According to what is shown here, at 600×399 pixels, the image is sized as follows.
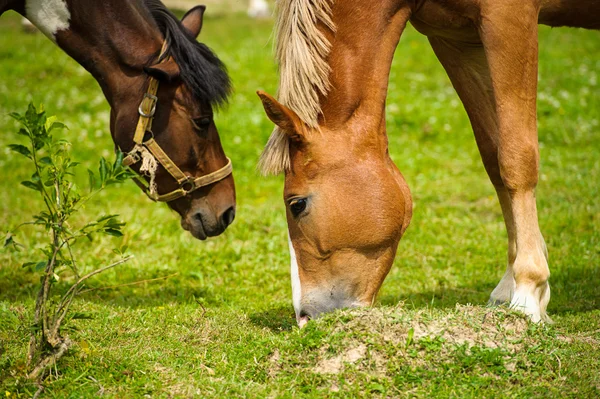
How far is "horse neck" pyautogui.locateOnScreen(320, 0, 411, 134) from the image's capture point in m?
3.67

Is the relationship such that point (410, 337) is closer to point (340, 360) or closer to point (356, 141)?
point (340, 360)

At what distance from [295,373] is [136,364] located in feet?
2.45

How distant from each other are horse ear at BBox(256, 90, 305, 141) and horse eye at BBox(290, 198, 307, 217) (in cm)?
33

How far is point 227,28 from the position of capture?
54.0 ft

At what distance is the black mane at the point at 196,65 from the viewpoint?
174 inches

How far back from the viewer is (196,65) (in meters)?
4.44

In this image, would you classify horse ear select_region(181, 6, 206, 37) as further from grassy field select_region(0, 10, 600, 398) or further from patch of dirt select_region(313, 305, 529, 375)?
patch of dirt select_region(313, 305, 529, 375)

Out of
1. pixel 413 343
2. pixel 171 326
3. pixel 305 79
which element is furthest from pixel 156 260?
pixel 413 343

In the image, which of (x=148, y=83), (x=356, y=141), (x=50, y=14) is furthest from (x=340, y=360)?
(x=50, y=14)

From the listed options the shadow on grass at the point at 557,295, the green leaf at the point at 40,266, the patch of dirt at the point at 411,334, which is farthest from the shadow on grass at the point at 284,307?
the green leaf at the point at 40,266

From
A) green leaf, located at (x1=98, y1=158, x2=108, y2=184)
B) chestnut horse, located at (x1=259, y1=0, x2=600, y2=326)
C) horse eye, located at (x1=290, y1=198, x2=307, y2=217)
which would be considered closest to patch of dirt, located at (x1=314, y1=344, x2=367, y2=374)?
chestnut horse, located at (x1=259, y1=0, x2=600, y2=326)

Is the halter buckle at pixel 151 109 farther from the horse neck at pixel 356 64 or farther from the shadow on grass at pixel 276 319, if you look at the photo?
the shadow on grass at pixel 276 319

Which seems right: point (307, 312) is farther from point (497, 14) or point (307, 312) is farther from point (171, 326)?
point (497, 14)

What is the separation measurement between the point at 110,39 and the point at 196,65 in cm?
56
